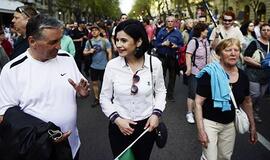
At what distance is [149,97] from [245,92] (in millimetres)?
1038

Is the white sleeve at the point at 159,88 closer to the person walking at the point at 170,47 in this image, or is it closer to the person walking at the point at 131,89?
the person walking at the point at 131,89

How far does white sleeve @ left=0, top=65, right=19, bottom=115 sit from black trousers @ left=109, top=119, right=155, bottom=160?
0.94m

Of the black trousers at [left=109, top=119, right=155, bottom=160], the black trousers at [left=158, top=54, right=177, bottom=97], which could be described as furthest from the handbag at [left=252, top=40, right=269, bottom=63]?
the black trousers at [left=109, top=119, right=155, bottom=160]

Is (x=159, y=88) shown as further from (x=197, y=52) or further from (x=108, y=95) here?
(x=197, y=52)

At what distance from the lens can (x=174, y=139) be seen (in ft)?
20.0

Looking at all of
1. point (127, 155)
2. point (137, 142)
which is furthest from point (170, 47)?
point (127, 155)

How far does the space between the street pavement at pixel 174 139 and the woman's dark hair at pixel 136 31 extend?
2388 mm

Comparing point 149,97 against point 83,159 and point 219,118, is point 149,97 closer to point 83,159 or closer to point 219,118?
point 219,118

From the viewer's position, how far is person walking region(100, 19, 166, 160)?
3197 mm

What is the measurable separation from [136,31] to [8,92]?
110cm

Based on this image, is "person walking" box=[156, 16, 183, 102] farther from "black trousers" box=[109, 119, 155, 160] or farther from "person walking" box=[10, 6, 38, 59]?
"black trousers" box=[109, 119, 155, 160]

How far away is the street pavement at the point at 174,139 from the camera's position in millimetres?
5360

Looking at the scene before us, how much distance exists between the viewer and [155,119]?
3.27m

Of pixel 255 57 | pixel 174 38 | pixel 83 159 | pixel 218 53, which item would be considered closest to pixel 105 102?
pixel 218 53
